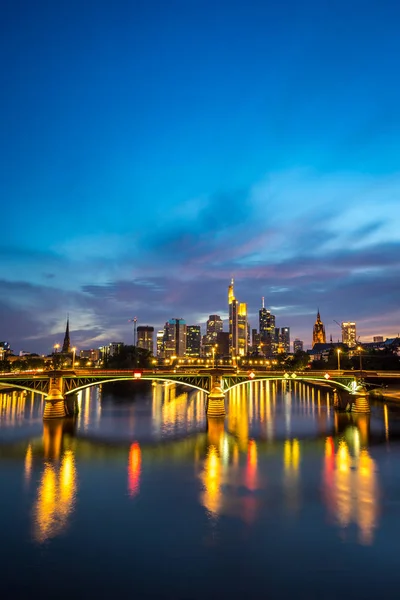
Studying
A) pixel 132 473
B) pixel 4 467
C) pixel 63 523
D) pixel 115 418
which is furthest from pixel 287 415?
pixel 63 523

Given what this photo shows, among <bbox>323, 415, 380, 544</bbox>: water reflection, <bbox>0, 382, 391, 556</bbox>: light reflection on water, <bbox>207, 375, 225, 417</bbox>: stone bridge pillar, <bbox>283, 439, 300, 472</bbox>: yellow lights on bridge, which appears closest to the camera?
<bbox>323, 415, 380, 544</bbox>: water reflection

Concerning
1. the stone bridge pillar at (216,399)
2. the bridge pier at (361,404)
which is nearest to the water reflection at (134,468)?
the stone bridge pillar at (216,399)

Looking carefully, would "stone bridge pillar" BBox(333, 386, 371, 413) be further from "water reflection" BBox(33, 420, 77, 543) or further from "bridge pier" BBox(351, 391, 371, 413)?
"water reflection" BBox(33, 420, 77, 543)

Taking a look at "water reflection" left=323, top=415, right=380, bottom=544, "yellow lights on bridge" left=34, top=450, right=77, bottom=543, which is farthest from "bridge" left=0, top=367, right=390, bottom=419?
"yellow lights on bridge" left=34, top=450, right=77, bottom=543

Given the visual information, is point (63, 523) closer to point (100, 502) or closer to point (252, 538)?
point (100, 502)

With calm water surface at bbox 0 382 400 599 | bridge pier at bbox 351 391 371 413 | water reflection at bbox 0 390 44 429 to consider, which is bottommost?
calm water surface at bbox 0 382 400 599

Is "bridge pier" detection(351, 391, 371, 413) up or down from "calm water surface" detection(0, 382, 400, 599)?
up

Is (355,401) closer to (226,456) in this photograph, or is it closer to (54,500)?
(226,456)

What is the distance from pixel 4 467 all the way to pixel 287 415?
2300 inches

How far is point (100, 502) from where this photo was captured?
117ft

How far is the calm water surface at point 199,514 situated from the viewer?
78.3 feet

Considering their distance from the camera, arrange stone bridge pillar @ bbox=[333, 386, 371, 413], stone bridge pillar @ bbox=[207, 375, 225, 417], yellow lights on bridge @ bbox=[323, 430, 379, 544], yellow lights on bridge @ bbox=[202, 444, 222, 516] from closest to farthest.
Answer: yellow lights on bridge @ bbox=[323, 430, 379, 544], yellow lights on bridge @ bbox=[202, 444, 222, 516], stone bridge pillar @ bbox=[207, 375, 225, 417], stone bridge pillar @ bbox=[333, 386, 371, 413]

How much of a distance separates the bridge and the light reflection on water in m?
4.49

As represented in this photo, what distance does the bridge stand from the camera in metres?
77.7
